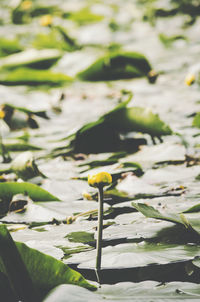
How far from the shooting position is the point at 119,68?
5.39ft

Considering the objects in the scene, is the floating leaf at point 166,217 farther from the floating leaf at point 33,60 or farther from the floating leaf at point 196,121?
the floating leaf at point 33,60

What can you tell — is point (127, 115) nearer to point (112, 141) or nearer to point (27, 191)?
point (112, 141)

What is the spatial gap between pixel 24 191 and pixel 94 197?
107mm

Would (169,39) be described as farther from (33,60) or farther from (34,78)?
(34,78)

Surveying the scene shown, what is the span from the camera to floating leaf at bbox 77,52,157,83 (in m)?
1.61

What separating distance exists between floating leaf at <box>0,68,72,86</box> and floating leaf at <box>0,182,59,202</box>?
0.94 m

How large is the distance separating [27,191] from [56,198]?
0.04 m

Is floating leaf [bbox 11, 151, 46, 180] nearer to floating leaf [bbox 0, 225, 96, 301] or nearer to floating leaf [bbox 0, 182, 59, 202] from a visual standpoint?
floating leaf [bbox 0, 182, 59, 202]

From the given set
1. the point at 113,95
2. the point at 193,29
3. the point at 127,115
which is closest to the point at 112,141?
the point at 127,115

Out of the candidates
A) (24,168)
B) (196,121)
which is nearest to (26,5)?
(196,121)

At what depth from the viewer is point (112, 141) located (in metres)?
1.02

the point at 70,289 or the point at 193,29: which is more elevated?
the point at 70,289

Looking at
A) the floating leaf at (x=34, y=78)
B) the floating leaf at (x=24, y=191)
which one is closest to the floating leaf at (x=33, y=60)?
the floating leaf at (x=34, y=78)

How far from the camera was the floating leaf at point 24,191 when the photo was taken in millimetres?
745
